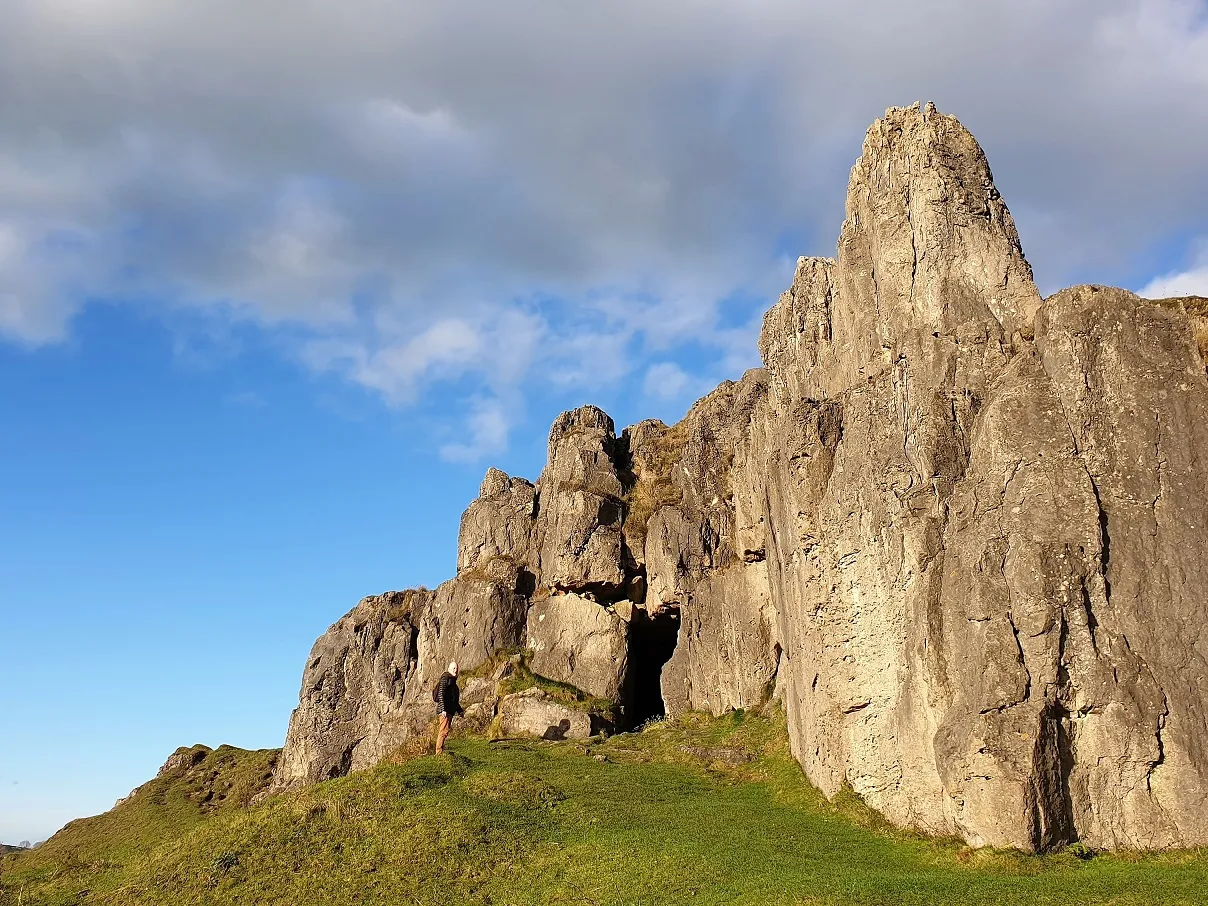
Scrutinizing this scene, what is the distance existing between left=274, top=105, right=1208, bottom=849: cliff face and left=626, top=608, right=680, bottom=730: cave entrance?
1.11m

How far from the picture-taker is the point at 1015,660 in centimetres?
2514

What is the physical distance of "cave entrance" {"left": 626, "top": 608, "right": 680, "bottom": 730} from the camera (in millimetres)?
52031

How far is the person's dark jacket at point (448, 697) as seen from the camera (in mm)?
50094

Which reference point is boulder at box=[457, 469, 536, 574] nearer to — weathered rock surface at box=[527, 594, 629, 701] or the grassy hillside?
weathered rock surface at box=[527, 594, 629, 701]

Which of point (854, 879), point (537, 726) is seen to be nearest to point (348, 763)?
point (537, 726)

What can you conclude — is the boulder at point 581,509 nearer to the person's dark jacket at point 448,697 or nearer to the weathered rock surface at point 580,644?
the weathered rock surface at point 580,644

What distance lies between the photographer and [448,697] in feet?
166

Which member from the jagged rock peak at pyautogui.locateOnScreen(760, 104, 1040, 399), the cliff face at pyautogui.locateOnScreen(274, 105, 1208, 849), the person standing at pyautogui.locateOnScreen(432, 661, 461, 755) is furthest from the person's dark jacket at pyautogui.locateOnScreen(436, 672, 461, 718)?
the jagged rock peak at pyautogui.locateOnScreen(760, 104, 1040, 399)

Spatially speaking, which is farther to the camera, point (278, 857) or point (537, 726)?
point (537, 726)

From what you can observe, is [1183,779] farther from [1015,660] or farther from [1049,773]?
[1015,660]

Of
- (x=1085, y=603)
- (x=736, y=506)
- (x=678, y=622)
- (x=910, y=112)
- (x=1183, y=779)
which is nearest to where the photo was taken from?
(x=1183, y=779)

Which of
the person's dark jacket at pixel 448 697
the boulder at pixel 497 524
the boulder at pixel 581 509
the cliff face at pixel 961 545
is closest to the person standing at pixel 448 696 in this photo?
the person's dark jacket at pixel 448 697

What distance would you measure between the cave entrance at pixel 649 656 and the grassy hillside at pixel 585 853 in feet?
40.1

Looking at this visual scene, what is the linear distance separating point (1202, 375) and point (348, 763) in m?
48.3
